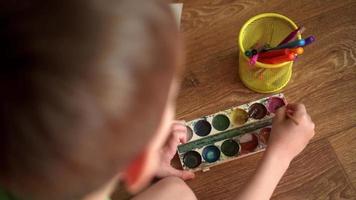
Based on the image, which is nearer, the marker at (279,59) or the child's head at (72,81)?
the child's head at (72,81)

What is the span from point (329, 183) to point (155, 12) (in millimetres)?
668

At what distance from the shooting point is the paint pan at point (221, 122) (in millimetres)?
1030

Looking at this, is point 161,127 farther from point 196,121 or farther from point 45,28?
point 196,121

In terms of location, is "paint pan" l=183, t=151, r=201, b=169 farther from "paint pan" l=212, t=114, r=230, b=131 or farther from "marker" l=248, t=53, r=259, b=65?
"marker" l=248, t=53, r=259, b=65

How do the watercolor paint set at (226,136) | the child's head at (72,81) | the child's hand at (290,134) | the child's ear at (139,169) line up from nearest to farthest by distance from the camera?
1. the child's head at (72,81)
2. the child's ear at (139,169)
3. the child's hand at (290,134)
4. the watercolor paint set at (226,136)

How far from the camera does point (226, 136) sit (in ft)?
3.34

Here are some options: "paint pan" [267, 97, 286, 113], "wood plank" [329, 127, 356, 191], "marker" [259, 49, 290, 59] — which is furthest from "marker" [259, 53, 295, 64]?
"wood plank" [329, 127, 356, 191]

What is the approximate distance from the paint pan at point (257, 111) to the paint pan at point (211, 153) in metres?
0.11

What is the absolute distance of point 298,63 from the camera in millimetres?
1092

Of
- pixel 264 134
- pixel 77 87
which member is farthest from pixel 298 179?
pixel 77 87

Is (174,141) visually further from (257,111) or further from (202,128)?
(257,111)

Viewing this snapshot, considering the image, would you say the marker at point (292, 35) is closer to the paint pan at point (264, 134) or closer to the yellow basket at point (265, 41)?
the yellow basket at point (265, 41)

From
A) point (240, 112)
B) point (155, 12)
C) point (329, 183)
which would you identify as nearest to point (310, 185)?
point (329, 183)

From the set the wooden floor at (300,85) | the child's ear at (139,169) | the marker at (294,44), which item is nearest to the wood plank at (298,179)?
the wooden floor at (300,85)
